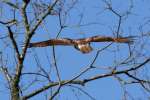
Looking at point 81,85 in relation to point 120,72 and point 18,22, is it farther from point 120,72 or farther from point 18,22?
point 18,22

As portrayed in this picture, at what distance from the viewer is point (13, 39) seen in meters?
6.29

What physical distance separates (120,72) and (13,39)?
6.11 ft

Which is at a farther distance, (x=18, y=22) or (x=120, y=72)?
(x=120, y=72)

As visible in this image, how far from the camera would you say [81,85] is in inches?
261

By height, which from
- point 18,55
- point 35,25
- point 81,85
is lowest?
point 81,85

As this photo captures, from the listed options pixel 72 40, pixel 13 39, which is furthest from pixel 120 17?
pixel 13 39

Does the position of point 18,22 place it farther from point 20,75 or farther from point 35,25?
point 20,75

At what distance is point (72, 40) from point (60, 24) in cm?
47

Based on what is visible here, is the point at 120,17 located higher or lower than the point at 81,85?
higher

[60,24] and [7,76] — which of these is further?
[7,76]

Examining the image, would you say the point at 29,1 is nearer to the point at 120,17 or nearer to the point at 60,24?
the point at 60,24

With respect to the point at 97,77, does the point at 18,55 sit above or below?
above

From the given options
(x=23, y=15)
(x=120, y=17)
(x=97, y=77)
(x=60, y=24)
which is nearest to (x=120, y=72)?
(x=97, y=77)

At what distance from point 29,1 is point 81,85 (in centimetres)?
160
